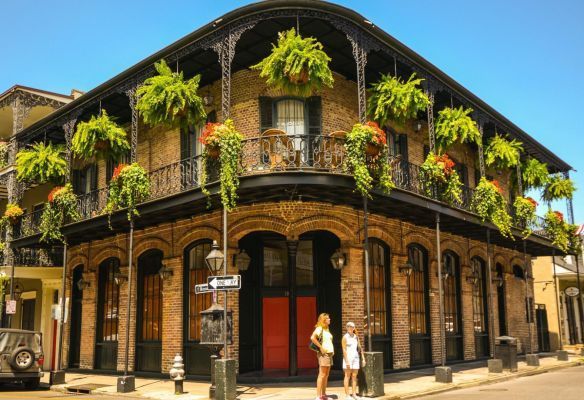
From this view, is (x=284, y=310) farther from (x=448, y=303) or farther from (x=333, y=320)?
(x=448, y=303)

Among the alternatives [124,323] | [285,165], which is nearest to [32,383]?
[124,323]

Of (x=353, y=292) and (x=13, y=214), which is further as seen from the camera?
(x=13, y=214)

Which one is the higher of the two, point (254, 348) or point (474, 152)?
point (474, 152)

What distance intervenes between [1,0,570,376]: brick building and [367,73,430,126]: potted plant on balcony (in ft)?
1.86

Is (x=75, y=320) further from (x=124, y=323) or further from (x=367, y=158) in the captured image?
(x=367, y=158)

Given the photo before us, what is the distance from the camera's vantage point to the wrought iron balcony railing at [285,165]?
41.1ft

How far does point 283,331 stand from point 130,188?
5.33 metres

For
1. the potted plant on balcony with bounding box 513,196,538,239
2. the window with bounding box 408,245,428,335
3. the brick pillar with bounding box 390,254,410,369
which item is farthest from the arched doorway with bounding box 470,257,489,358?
the brick pillar with bounding box 390,254,410,369

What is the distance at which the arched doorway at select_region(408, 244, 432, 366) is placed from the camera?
16906 millimetres

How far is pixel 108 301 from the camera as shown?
18922 millimetres

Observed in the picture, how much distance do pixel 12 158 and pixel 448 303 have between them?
1660 cm

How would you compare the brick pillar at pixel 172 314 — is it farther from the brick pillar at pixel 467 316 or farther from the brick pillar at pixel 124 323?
the brick pillar at pixel 467 316

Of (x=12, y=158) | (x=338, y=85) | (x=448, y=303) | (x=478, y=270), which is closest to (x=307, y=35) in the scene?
(x=338, y=85)

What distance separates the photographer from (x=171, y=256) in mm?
16234
